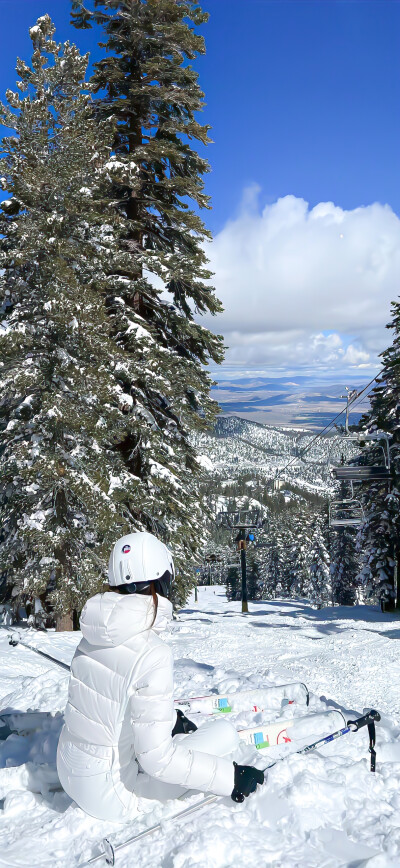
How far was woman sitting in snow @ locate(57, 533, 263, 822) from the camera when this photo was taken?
3.42m

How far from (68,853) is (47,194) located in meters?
12.8

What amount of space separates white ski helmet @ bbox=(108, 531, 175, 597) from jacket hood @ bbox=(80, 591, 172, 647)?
8 cm

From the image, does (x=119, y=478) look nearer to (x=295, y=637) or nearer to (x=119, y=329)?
(x=119, y=329)

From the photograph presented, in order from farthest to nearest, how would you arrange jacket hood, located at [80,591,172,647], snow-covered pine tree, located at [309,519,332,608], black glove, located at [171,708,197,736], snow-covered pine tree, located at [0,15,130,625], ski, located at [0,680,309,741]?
snow-covered pine tree, located at [309,519,332,608] → snow-covered pine tree, located at [0,15,130,625] → ski, located at [0,680,309,741] → black glove, located at [171,708,197,736] → jacket hood, located at [80,591,172,647]

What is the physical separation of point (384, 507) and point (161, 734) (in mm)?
Result: 23823

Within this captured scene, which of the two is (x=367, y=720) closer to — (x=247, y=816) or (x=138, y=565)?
(x=247, y=816)

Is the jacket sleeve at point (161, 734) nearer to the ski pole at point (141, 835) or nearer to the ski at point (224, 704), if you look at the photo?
the ski pole at point (141, 835)

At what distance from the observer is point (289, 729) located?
17.7ft

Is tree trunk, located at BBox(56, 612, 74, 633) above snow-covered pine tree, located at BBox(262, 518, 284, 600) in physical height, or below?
above

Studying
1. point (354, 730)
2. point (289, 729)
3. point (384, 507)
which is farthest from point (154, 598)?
point (384, 507)

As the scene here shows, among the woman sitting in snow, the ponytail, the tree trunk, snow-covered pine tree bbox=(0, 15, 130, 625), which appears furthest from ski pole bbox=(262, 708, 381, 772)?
the tree trunk

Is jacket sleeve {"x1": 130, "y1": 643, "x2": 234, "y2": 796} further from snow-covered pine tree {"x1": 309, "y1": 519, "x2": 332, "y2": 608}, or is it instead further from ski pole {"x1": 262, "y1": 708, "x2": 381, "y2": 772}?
snow-covered pine tree {"x1": 309, "y1": 519, "x2": 332, "y2": 608}

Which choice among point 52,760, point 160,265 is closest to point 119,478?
point 160,265

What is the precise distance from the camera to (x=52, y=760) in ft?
15.7
